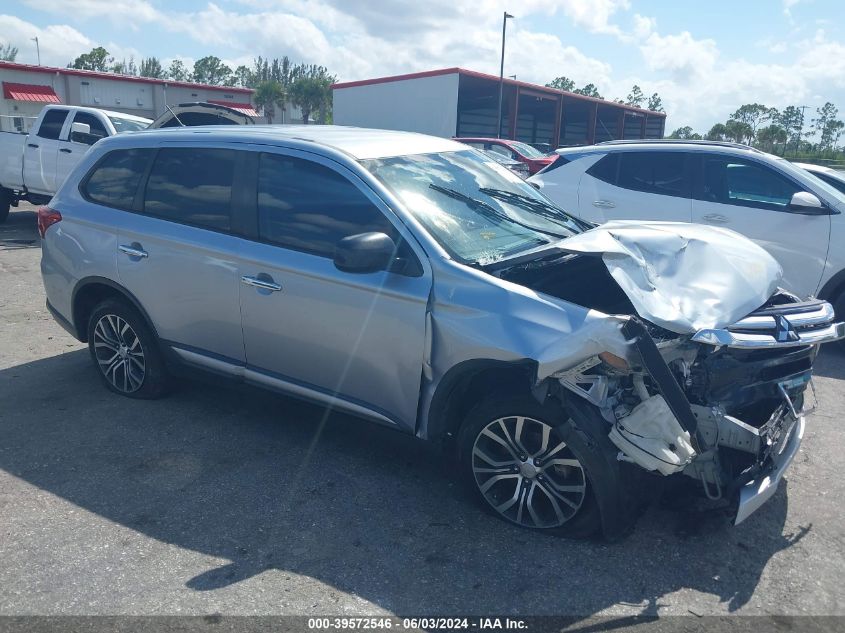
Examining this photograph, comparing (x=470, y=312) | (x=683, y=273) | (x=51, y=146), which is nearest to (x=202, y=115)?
(x=51, y=146)

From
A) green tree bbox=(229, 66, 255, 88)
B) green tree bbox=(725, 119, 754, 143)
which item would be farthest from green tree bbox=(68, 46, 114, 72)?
green tree bbox=(725, 119, 754, 143)

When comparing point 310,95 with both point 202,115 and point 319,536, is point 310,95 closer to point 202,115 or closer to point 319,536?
point 202,115

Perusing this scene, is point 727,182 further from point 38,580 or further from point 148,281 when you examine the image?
point 38,580

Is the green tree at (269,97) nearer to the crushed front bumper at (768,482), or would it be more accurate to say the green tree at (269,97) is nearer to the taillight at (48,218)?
the taillight at (48,218)

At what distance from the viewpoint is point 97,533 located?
11.5 ft

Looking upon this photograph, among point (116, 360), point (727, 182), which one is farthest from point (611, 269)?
point (727, 182)

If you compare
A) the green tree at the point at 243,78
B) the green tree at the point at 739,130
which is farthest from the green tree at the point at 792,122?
the green tree at the point at 243,78

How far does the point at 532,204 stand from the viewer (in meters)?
4.66

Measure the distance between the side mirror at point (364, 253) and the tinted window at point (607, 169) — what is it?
485 centimetres

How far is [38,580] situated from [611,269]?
2.94 meters

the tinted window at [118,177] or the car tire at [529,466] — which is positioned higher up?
the tinted window at [118,177]

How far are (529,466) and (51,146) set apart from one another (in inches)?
476

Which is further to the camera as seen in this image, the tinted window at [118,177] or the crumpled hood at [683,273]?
the tinted window at [118,177]

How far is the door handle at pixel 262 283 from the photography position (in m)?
4.08
